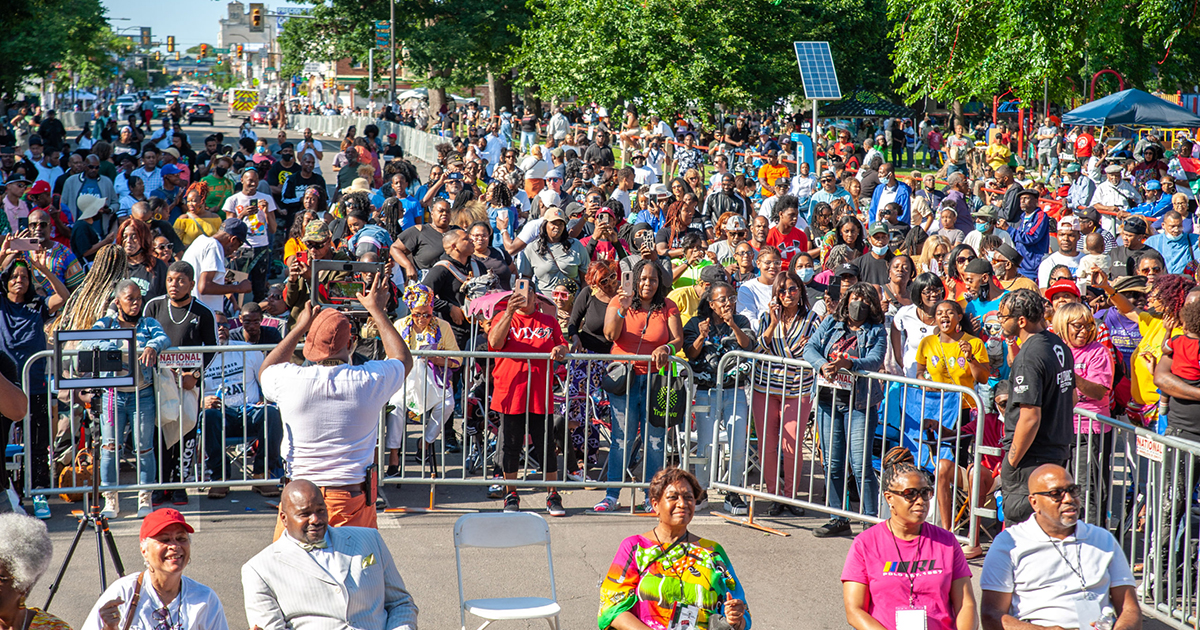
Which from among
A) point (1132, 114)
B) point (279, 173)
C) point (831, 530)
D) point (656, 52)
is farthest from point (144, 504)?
point (1132, 114)

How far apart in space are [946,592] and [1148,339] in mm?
3303

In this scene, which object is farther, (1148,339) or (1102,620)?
(1148,339)

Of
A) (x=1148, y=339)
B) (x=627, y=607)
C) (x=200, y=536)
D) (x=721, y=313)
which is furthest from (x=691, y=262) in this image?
(x=627, y=607)

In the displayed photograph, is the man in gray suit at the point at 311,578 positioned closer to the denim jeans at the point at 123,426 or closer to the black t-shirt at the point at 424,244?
the denim jeans at the point at 123,426

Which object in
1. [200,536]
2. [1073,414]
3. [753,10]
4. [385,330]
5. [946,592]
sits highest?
[753,10]

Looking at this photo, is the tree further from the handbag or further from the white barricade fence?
the handbag

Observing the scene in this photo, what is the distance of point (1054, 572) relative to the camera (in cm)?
502

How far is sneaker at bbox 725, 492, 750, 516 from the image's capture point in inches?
308

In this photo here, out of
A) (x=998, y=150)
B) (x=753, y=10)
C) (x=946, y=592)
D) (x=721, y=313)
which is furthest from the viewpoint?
(x=753, y=10)

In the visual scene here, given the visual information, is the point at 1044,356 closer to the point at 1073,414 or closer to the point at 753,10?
the point at 1073,414

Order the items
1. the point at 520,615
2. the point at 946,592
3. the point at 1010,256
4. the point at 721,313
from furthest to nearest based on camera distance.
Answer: the point at 1010,256, the point at 721,313, the point at 520,615, the point at 946,592

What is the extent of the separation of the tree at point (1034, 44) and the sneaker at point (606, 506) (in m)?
23.2

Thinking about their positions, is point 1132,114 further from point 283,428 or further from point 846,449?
point 283,428

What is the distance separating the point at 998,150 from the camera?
2544cm
